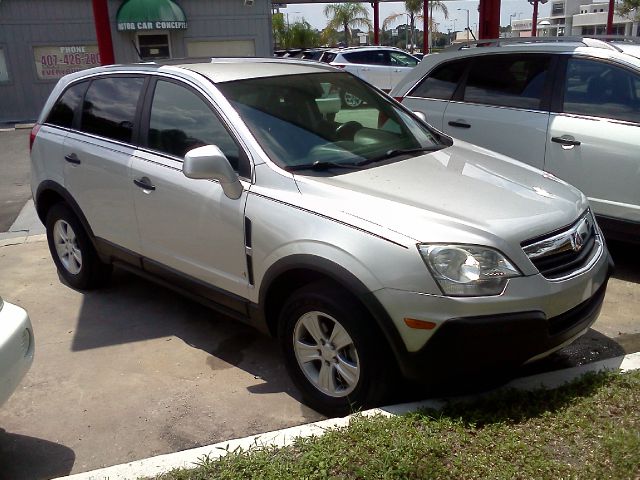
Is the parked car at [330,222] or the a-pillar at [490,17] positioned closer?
the parked car at [330,222]

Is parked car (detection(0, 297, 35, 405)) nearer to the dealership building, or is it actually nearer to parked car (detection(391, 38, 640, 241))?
parked car (detection(391, 38, 640, 241))

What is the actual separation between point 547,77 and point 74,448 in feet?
15.0

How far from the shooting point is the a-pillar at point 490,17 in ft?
31.0

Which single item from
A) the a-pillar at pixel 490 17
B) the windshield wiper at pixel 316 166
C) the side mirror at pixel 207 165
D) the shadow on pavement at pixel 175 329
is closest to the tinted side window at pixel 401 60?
the a-pillar at pixel 490 17

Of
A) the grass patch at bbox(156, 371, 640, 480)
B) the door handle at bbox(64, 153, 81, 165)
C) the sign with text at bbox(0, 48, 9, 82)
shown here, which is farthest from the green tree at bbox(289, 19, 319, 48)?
the grass patch at bbox(156, 371, 640, 480)

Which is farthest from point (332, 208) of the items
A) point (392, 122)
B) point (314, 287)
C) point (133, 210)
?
point (133, 210)

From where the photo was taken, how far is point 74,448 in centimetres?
327

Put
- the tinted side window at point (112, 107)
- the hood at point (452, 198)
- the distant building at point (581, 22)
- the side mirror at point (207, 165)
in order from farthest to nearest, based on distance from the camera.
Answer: the distant building at point (581, 22) → the tinted side window at point (112, 107) → the side mirror at point (207, 165) → the hood at point (452, 198)

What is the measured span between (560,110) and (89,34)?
53.6 feet

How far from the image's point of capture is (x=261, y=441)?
3004mm

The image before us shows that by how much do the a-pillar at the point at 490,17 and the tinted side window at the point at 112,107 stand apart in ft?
21.3

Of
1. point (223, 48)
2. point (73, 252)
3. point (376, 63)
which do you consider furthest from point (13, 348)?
point (223, 48)

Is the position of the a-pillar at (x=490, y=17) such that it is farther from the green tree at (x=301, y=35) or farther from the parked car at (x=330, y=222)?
the green tree at (x=301, y=35)

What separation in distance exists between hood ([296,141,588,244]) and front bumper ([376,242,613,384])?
0.27 meters
